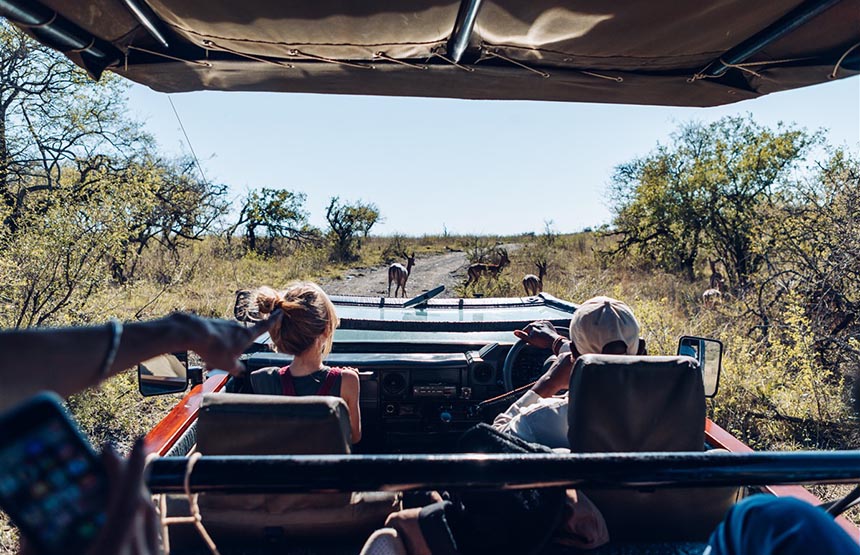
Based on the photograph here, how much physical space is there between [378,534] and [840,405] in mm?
5650

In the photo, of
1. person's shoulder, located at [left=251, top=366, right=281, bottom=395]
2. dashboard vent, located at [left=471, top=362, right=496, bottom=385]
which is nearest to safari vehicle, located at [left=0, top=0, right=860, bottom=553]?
person's shoulder, located at [left=251, top=366, right=281, bottom=395]

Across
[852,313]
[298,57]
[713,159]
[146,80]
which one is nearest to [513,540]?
[298,57]

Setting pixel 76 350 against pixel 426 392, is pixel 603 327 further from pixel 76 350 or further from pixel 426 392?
pixel 76 350

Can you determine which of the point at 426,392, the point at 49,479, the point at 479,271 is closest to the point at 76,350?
the point at 49,479

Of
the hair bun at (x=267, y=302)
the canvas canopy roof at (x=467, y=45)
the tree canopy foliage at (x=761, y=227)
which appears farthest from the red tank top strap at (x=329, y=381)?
the tree canopy foliage at (x=761, y=227)

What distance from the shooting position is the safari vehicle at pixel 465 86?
119 centimetres

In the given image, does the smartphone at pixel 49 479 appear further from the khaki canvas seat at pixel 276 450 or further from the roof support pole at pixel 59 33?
the roof support pole at pixel 59 33

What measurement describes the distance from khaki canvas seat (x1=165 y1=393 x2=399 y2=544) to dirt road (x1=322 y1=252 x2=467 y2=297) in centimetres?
1315

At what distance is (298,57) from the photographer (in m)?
2.41

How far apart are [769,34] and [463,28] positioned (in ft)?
4.05

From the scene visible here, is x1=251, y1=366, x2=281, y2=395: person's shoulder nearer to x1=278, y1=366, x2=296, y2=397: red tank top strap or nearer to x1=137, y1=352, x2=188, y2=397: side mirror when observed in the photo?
x1=278, y1=366, x2=296, y2=397: red tank top strap

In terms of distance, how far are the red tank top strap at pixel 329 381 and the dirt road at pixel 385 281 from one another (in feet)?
41.3

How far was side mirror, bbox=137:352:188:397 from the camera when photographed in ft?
7.72

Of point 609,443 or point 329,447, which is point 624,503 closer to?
point 609,443
